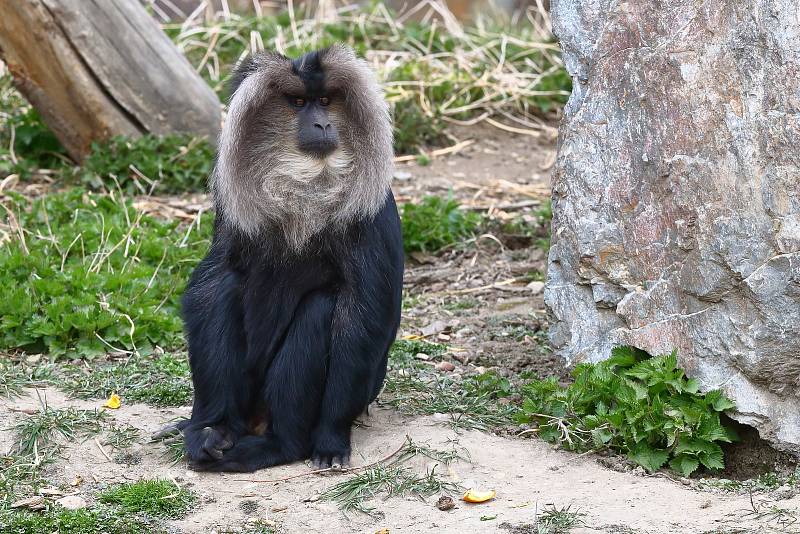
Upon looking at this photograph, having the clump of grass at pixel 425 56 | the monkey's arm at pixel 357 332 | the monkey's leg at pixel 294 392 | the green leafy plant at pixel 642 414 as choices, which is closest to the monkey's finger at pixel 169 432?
the monkey's leg at pixel 294 392

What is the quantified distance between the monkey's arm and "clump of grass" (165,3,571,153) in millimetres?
4503

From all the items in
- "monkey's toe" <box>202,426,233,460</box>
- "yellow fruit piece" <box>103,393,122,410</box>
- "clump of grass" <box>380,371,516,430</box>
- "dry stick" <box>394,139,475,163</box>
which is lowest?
"yellow fruit piece" <box>103,393,122,410</box>

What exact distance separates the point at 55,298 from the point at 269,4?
6403 mm

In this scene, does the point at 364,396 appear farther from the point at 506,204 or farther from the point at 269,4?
the point at 269,4

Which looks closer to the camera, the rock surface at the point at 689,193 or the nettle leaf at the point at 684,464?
the rock surface at the point at 689,193

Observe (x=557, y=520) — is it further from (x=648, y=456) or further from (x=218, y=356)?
(x=218, y=356)

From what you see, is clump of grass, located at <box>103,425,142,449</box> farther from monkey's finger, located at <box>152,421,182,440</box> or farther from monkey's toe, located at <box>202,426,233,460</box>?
monkey's toe, located at <box>202,426,233,460</box>

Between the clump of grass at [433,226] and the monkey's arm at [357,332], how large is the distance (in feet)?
8.37

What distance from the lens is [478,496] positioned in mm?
4004

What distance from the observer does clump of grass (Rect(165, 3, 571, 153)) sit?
9.22 meters

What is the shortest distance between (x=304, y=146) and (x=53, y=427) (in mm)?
1526

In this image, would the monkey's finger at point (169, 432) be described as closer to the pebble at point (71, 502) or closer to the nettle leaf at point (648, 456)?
the pebble at point (71, 502)

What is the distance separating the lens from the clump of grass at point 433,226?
700cm

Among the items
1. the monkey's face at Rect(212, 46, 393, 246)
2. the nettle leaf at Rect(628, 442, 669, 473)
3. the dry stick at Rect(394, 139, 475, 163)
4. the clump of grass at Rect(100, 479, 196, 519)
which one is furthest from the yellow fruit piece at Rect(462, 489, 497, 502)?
the dry stick at Rect(394, 139, 475, 163)
